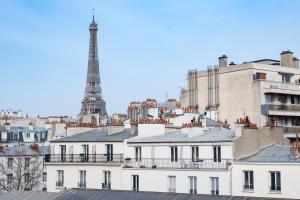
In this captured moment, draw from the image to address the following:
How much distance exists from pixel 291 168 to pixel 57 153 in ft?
67.2

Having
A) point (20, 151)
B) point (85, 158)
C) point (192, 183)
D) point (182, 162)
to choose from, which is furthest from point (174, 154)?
point (20, 151)

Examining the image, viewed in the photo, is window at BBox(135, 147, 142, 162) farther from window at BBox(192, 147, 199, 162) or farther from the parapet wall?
the parapet wall

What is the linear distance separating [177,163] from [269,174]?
23.9 ft

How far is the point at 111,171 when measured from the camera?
45.0m

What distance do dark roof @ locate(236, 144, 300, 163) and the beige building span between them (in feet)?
49.3

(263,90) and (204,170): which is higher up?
(263,90)

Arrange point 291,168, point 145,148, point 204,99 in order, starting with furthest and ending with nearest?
point 204,99
point 145,148
point 291,168

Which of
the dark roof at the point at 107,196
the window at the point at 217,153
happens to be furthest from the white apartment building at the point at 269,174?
the dark roof at the point at 107,196

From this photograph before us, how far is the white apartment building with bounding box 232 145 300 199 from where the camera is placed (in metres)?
35.8

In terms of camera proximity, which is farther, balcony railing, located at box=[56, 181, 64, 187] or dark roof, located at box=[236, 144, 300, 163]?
balcony railing, located at box=[56, 181, 64, 187]

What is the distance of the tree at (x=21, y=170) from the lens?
64.0 meters

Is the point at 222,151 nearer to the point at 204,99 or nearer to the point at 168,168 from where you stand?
the point at 168,168

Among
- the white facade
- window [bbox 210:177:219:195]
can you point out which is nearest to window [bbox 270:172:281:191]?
the white facade

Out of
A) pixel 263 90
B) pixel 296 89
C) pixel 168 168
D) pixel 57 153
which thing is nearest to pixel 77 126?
pixel 57 153
